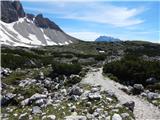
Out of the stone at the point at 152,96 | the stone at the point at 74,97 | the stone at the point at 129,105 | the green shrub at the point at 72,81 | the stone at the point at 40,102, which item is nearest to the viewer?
the stone at the point at 129,105

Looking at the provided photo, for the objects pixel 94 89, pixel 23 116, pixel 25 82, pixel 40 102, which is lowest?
pixel 23 116

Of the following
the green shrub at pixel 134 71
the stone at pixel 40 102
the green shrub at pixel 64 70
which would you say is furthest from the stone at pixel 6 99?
the green shrub at pixel 64 70

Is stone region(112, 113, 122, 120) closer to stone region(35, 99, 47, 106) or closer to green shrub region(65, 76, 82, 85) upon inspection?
stone region(35, 99, 47, 106)

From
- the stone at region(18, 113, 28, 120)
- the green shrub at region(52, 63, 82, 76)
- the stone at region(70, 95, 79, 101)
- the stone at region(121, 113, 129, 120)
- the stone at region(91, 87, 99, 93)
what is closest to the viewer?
the stone at region(121, 113, 129, 120)

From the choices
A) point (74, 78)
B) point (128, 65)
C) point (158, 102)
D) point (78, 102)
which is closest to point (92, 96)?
point (78, 102)

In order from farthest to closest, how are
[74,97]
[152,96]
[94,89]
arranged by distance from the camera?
1. [94,89]
2. [152,96]
3. [74,97]

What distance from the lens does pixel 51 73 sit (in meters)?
39.6

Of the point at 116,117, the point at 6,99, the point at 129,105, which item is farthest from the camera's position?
the point at 6,99

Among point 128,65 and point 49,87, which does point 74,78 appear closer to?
point 49,87

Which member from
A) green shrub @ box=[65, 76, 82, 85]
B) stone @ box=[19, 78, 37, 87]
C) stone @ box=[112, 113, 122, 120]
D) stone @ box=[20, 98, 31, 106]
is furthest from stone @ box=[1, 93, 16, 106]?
stone @ box=[112, 113, 122, 120]

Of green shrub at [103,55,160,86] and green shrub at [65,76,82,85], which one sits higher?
green shrub at [103,55,160,86]

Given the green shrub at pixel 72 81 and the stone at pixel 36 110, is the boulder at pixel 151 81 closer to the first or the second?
the green shrub at pixel 72 81

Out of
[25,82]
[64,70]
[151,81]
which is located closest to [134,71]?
[151,81]

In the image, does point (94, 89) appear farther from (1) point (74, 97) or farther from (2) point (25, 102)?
(2) point (25, 102)
